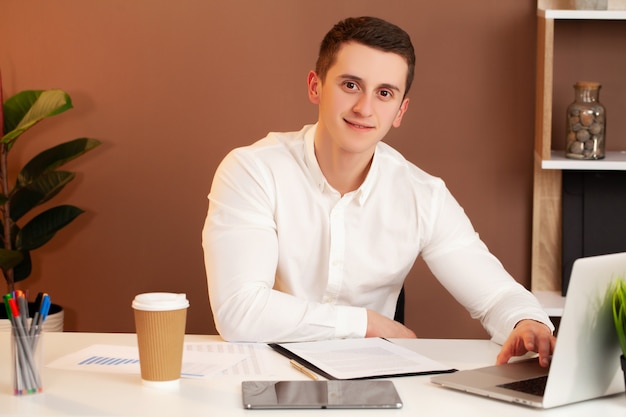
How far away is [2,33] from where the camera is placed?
3.32 m

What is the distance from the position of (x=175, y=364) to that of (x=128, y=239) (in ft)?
6.51

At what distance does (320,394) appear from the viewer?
139 centimetres

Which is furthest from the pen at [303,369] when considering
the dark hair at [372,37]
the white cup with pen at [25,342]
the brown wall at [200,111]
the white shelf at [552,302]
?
the brown wall at [200,111]

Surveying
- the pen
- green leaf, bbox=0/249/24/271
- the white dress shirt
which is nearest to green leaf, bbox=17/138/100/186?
green leaf, bbox=0/249/24/271

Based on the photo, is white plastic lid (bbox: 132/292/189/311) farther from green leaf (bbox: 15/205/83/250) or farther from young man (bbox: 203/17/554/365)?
green leaf (bbox: 15/205/83/250)

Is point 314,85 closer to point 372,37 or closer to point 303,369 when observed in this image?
point 372,37

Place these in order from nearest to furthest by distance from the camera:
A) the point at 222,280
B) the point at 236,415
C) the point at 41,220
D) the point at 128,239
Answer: the point at 236,415 < the point at 222,280 < the point at 41,220 < the point at 128,239

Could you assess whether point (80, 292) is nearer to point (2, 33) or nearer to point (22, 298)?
point (2, 33)

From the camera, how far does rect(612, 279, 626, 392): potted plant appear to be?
4.49ft

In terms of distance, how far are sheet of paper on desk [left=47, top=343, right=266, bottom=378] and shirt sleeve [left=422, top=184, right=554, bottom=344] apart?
591 millimetres

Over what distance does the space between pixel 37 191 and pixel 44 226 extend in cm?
13

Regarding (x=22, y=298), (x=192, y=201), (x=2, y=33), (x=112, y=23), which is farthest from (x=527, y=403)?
(x=2, y=33)

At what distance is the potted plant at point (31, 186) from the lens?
3.10m

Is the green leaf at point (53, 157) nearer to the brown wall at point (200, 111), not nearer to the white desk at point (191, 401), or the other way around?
the brown wall at point (200, 111)
